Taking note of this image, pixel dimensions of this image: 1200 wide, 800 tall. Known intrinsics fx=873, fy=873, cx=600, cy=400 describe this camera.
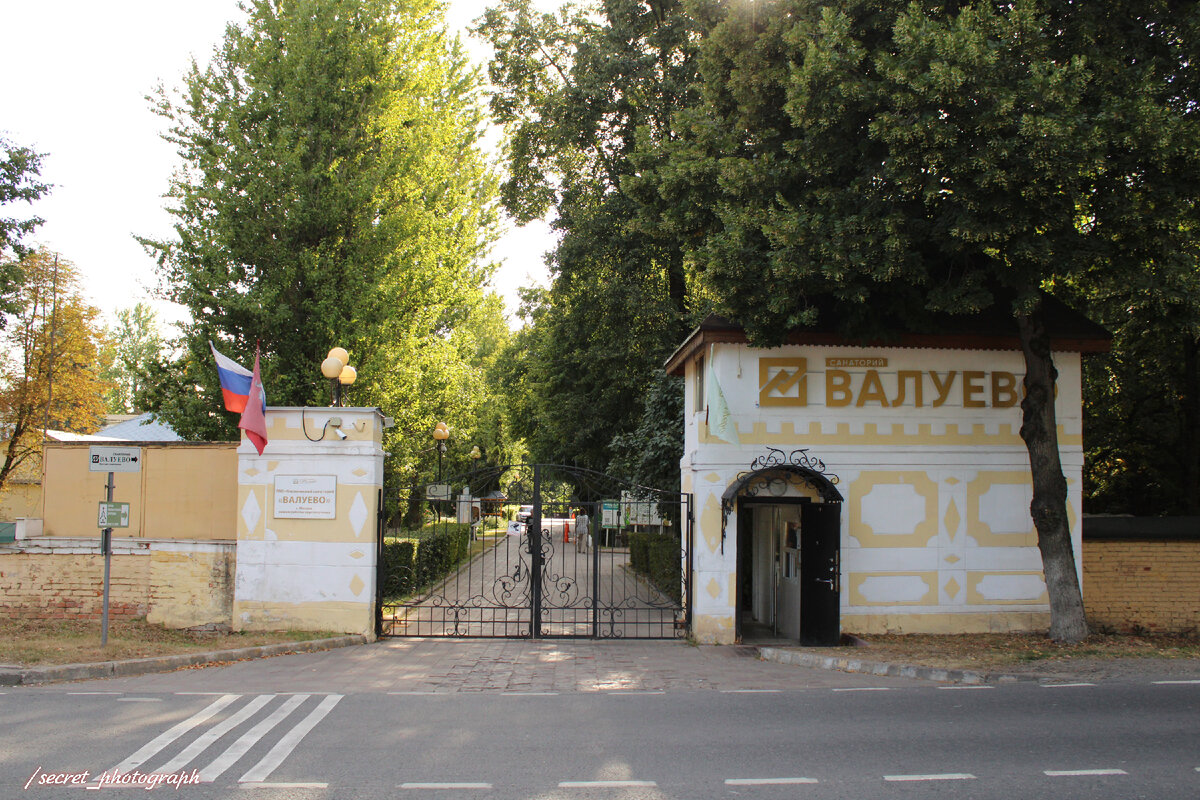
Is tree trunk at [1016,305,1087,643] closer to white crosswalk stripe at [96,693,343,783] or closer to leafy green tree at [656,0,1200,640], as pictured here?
leafy green tree at [656,0,1200,640]

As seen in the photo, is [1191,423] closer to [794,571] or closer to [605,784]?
[794,571]

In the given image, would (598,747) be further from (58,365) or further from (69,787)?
(58,365)

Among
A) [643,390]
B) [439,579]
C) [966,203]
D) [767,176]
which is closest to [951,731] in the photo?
[966,203]

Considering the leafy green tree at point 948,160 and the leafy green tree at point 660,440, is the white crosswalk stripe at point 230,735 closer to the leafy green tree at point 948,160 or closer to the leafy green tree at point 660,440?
the leafy green tree at point 948,160

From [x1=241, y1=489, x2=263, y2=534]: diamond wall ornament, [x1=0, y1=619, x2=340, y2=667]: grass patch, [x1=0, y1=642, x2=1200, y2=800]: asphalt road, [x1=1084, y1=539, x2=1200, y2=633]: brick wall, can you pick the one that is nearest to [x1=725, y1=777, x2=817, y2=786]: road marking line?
[x1=0, y1=642, x2=1200, y2=800]: asphalt road

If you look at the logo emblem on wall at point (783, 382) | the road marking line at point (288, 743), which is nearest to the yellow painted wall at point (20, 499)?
the road marking line at point (288, 743)

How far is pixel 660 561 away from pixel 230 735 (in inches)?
591

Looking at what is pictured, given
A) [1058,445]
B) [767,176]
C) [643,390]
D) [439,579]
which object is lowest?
[439,579]

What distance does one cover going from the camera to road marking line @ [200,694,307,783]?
686 centimetres

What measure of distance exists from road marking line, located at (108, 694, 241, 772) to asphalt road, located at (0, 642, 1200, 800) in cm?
2

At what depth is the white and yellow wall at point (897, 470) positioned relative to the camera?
1425 cm

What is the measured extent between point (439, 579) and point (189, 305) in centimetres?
898

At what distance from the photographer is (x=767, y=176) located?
1341 cm

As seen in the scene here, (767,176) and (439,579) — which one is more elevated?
(767,176)
